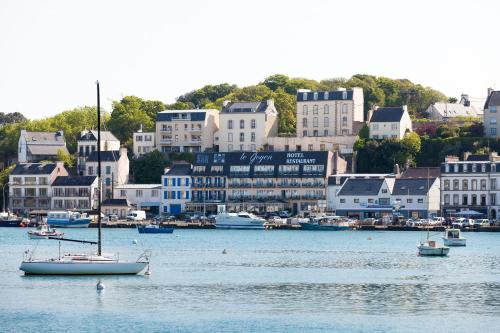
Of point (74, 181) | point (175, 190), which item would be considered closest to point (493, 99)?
point (175, 190)

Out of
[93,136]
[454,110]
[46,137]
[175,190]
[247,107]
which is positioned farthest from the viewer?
[454,110]

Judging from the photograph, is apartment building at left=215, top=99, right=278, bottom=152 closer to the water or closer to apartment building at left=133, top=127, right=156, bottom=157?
apartment building at left=133, top=127, right=156, bottom=157

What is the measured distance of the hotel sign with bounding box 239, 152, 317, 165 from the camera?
477 feet

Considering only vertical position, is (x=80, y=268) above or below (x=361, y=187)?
below

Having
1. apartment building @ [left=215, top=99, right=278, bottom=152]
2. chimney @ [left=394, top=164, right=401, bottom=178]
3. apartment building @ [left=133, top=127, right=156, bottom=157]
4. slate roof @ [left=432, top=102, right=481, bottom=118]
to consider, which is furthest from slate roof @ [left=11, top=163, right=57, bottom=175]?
slate roof @ [left=432, top=102, right=481, bottom=118]

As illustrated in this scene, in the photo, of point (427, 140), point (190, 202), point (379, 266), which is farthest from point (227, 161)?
point (379, 266)

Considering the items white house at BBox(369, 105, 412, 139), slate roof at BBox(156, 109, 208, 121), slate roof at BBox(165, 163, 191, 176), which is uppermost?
slate roof at BBox(156, 109, 208, 121)

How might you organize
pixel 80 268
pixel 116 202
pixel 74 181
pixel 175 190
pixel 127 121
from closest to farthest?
pixel 80 268
pixel 175 190
pixel 116 202
pixel 74 181
pixel 127 121

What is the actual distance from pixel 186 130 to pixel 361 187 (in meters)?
30.9

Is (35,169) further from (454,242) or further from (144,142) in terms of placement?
(454,242)

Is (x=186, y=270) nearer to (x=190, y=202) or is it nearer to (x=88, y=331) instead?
(x=88, y=331)

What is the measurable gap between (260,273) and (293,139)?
261ft

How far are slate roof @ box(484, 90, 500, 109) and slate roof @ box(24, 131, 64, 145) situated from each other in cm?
5464

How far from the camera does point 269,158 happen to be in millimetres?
147750
